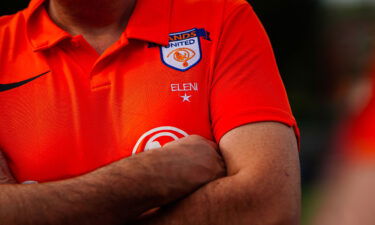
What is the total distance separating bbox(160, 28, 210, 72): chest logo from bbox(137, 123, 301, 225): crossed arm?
36 centimetres

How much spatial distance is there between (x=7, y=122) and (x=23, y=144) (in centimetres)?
13

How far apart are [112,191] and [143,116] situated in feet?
→ 1.43

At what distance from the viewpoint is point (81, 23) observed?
2.80 metres

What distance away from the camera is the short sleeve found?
2.43 metres

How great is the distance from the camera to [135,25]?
2703mm

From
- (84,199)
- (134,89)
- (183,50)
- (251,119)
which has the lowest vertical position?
(84,199)

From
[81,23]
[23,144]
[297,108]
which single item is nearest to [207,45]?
[81,23]

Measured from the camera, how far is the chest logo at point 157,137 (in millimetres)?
2445

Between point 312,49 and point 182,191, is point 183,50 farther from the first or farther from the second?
point 312,49

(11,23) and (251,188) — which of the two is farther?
(11,23)

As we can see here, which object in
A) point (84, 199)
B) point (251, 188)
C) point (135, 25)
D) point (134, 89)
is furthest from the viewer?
point (135, 25)

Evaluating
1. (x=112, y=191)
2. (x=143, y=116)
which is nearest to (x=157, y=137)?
(x=143, y=116)

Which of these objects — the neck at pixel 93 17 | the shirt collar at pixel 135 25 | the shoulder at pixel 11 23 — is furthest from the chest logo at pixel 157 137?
the shoulder at pixel 11 23

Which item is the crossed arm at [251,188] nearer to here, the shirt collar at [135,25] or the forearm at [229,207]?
the forearm at [229,207]
